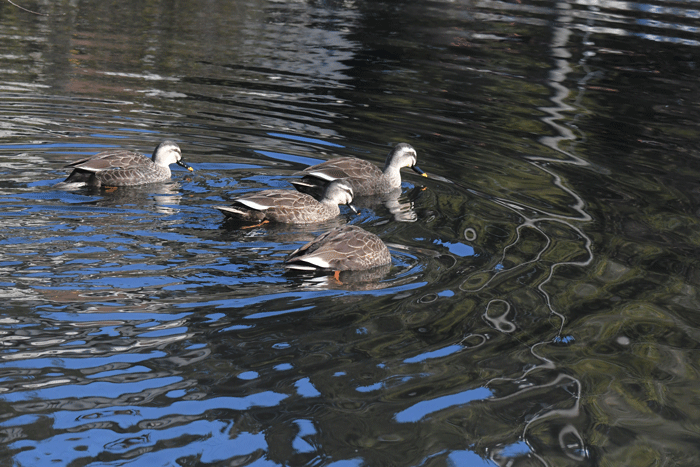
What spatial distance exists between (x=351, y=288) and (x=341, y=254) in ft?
1.51

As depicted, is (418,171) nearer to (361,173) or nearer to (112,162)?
(361,173)

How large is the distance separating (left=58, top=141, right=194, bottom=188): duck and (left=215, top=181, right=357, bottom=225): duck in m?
1.67

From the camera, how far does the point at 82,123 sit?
40.9 feet

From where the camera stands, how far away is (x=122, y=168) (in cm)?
985

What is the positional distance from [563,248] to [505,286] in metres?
1.47

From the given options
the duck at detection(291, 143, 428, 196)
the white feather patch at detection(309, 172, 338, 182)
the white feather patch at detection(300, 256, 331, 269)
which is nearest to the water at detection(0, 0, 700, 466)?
the white feather patch at detection(300, 256, 331, 269)

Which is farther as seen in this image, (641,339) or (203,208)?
(203,208)

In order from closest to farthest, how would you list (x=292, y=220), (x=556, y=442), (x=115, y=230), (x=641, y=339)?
(x=556, y=442) < (x=641, y=339) < (x=115, y=230) < (x=292, y=220)

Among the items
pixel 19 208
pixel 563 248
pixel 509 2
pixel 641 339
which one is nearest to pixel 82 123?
Answer: pixel 19 208

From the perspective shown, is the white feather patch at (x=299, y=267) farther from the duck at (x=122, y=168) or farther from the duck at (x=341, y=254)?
the duck at (x=122, y=168)

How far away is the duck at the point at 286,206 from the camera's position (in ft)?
28.6

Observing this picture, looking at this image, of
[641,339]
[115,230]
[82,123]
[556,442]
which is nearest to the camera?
[556,442]

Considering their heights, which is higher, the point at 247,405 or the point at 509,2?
the point at 509,2

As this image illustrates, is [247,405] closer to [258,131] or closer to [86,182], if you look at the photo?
[86,182]
